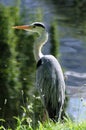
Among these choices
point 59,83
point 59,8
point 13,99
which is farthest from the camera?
point 59,8

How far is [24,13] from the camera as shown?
24.3 meters

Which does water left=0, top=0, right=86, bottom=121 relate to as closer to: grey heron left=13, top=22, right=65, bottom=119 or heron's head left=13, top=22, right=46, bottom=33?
heron's head left=13, top=22, right=46, bottom=33

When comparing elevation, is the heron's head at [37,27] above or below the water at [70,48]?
above

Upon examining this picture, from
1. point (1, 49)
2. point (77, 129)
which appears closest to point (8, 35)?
point (1, 49)

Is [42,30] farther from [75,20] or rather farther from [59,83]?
[75,20]

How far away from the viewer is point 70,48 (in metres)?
19.4

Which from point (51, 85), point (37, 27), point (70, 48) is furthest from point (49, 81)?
point (70, 48)

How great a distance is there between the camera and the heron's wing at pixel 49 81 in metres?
8.02

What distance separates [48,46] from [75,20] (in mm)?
5555

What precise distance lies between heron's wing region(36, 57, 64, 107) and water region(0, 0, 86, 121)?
132 inches

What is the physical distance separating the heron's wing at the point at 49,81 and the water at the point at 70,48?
11.0ft

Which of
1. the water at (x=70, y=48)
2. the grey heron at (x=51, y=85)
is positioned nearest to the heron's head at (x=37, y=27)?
the grey heron at (x=51, y=85)

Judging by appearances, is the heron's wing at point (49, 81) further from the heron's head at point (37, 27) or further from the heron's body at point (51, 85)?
the heron's head at point (37, 27)

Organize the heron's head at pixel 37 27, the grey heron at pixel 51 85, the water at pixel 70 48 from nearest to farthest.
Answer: the grey heron at pixel 51 85
the heron's head at pixel 37 27
the water at pixel 70 48
